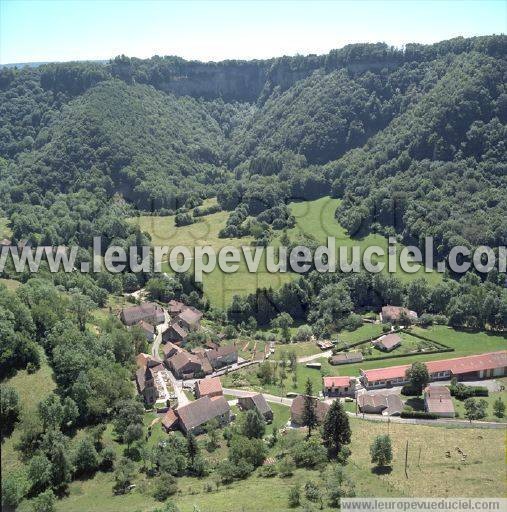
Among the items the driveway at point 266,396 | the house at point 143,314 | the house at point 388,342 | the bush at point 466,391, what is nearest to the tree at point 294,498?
the driveway at point 266,396

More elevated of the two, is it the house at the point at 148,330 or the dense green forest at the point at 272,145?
the dense green forest at the point at 272,145

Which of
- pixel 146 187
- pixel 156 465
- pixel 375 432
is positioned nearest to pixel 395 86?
pixel 146 187

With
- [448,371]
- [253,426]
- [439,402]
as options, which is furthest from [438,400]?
[253,426]

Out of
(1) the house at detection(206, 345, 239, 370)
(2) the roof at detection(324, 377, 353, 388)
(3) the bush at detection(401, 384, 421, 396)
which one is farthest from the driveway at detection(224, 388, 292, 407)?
(3) the bush at detection(401, 384, 421, 396)

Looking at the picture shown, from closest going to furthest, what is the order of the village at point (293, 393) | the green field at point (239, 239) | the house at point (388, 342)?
the village at point (293, 393) → the house at point (388, 342) → the green field at point (239, 239)

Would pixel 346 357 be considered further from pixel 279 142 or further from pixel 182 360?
pixel 279 142

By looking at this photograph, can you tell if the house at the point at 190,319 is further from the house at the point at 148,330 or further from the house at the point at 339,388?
the house at the point at 339,388

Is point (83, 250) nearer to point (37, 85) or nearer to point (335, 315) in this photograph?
point (335, 315)
